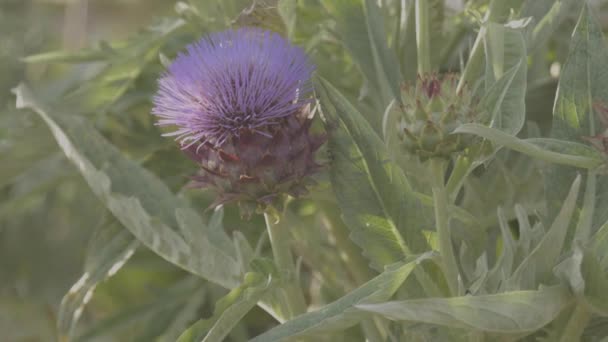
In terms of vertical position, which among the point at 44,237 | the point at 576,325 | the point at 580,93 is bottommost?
the point at 44,237

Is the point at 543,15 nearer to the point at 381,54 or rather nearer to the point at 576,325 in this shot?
the point at 381,54

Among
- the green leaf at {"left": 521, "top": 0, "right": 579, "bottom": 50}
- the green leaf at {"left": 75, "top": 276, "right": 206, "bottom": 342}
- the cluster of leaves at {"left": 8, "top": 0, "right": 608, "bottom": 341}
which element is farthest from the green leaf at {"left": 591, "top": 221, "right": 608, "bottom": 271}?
the green leaf at {"left": 75, "top": 276, "right": 206, "bottom": 342}

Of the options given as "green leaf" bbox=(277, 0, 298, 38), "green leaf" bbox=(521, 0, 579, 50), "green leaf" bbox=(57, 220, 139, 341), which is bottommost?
"green leaf" bbox=(57, 220, 139, 341)

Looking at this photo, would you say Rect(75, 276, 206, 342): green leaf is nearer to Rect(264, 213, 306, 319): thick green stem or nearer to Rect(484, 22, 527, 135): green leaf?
Rect(264, 213, 306, 319): thick green stem

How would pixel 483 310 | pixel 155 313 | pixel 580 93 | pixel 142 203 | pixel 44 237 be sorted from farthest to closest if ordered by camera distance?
pixel 44 237 → pixel 155 313 → pixel 142 203 → pixel 580 93 → pixel 483 310

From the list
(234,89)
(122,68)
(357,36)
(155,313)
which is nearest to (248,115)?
(234,89)

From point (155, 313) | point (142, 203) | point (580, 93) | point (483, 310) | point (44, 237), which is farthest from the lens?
point (44, 237)

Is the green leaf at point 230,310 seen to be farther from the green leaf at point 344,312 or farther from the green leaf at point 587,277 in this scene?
the green leaf at point 587,277
